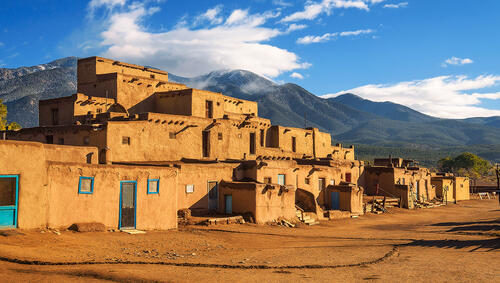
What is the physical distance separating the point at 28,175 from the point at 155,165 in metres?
9.08

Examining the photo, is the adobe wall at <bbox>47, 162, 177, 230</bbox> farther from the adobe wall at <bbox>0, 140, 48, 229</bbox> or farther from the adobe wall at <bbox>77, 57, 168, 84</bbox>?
the adobe wall at <bbox>77, 57, 168, 84</bbox>

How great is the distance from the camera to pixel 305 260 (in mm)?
14188

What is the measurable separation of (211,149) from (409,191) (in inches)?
832

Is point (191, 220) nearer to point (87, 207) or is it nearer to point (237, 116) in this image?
point (87, 207)

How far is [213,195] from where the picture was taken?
2403 cm

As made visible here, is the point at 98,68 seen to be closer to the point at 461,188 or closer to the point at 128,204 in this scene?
the point at 128,204

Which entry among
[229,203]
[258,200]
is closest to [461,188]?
[258,200]

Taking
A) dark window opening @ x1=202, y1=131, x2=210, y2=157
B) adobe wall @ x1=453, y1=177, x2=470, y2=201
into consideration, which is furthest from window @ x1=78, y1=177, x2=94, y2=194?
adobe wall @ x1=453, y1=177, x2=470, y2=201

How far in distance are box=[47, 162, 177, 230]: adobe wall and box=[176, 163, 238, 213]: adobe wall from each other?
2994mm

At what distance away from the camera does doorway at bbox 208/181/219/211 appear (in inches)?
936

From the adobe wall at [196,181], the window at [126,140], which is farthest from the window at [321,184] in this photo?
the window at [126,140]

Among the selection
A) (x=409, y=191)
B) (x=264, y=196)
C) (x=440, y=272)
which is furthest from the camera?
(x=409, y=191)

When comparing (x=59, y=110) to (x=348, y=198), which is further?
(x=348, y=198)

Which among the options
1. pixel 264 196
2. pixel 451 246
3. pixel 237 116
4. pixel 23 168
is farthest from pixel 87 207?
pixel 237 116
